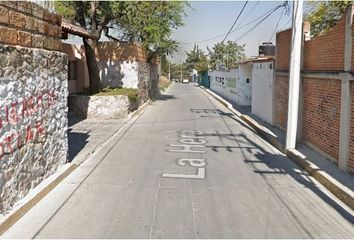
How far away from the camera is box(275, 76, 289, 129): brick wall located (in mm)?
14062

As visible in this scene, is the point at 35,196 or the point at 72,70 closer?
the point at 35,196

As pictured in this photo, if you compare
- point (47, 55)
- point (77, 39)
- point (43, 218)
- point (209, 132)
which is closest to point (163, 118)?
point (209, 132)

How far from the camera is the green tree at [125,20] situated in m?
19.5

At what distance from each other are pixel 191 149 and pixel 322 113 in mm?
3637

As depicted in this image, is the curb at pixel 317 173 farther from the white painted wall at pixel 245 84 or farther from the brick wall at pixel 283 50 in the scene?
→ the white painted wall at pixel 245 84

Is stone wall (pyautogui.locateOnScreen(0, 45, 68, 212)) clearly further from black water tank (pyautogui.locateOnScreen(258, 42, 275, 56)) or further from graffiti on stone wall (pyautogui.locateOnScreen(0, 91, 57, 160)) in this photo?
black water tank (pyautogui.locateOnScreen(258, 42, 275, 56))

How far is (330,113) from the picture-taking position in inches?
377

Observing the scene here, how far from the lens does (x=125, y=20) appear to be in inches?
838

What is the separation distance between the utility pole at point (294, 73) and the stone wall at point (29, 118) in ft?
19.5

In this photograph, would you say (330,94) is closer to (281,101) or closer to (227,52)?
(281,101)

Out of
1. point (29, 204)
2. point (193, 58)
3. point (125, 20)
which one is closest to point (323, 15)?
point (125, 20)

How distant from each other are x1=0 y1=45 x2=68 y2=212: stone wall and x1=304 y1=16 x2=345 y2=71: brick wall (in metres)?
5.98

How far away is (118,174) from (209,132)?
6715 mm

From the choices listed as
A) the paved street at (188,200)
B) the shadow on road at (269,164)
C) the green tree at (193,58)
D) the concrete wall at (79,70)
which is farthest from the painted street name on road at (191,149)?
the green tree at (193,58)
